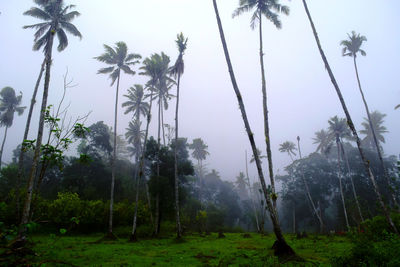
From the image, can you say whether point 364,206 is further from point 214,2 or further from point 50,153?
point 50,153

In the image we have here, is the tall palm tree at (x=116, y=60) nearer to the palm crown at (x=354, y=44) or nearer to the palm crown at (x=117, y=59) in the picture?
the palm crown at (x=117, y=59)

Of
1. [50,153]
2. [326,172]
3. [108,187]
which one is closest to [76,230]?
[108,187]

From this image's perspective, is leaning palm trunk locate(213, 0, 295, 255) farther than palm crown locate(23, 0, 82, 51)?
No

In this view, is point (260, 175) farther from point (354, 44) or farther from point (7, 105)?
point (7, 105)

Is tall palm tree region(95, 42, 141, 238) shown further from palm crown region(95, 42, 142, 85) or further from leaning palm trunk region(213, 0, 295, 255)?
leaning palm trunk region(213, 0, 295, 255)

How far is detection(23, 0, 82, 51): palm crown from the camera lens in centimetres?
1833

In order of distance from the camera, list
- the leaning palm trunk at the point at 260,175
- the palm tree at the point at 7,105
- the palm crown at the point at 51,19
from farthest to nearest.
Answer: the palm tree at the point at 7,105, the palm crown at the point at 51,19, the leaning palm trunk at the point at 260,175

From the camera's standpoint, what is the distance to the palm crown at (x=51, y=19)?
18.3 m

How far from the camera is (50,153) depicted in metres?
5.02

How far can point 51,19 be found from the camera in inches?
746

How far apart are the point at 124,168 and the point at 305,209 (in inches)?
1757

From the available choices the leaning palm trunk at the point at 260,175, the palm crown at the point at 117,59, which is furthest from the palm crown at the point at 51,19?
the leaning palm trunk at the point at 260,175

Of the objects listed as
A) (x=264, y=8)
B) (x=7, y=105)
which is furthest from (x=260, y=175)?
(x=7, y=105)

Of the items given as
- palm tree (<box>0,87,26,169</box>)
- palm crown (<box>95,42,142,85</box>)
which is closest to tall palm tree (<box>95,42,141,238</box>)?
palm crown (<box>95,42,142,85</box>)
